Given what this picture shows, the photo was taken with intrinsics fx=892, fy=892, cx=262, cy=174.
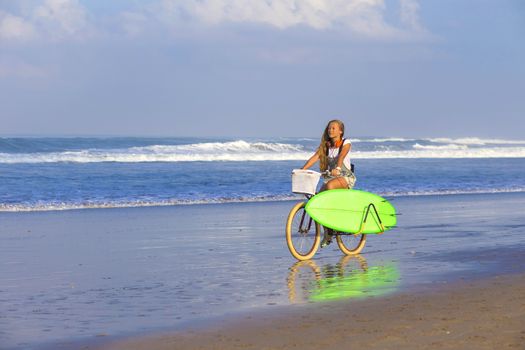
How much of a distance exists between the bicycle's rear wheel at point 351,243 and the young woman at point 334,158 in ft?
0.84

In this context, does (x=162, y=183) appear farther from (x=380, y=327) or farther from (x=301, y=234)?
(x=380, y=327)

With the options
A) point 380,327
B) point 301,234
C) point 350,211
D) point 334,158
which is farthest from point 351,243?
point 380,327

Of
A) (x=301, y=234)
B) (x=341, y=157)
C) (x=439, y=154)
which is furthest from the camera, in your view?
(x=439, y=154)

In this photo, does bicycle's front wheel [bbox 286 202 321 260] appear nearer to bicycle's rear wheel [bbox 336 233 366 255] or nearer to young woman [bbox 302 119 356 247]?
young woman [bbox 302 119 356 247]

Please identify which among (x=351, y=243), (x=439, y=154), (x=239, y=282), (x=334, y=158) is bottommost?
(x=239, y=282)

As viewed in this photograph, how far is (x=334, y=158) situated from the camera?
10078 mm

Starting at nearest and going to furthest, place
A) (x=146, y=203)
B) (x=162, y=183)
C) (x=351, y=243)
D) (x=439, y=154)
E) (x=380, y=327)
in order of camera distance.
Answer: (x=380, y=327)
(x=351, y=243)
(x=146, y=203)
(x=162, y=183)
(x=439, y=154)

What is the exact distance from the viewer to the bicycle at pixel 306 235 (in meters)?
9.88

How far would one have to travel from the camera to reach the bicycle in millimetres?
9883

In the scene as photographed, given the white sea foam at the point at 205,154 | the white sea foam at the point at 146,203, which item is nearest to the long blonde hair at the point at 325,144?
the white sea foam at the point at 146,203

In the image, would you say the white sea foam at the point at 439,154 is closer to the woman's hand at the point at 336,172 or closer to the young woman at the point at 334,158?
the young woman at the point at 334,158

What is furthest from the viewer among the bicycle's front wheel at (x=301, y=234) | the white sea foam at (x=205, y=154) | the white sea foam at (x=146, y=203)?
the white sea foam at (x=205, y=154)

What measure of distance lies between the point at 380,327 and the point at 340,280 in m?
2.36

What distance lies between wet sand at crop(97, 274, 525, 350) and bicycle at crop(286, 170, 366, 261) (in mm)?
2927
